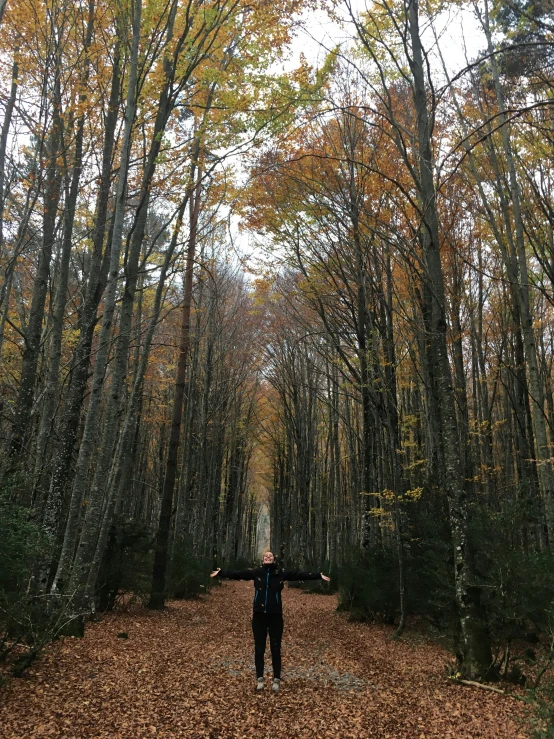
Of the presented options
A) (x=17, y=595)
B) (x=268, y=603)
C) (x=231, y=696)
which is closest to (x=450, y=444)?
(x=268, y=603)

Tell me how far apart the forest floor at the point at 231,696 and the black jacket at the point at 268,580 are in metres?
0.74

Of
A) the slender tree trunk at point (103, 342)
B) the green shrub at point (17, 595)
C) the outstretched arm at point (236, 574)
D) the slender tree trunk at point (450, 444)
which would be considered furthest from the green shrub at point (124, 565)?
the slender tree trunk at point (450, 444)

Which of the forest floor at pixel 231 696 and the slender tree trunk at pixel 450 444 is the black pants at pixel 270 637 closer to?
the forest floor at pixel 231 696

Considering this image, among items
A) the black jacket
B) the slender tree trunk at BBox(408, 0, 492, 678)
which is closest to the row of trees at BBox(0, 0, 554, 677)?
the slender tree trunk at BBox(408, 0, 492, 678)


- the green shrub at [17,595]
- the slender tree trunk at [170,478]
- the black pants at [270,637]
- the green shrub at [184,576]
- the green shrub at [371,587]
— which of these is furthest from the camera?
the green shrub at [184,576]

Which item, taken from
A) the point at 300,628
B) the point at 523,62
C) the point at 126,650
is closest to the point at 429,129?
the point at 523,62

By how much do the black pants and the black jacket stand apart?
8cm

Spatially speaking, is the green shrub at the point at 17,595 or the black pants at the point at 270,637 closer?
the green shrub at the point at 17,595

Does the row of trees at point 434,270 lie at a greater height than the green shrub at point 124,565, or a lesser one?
greater

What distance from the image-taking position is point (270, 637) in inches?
180

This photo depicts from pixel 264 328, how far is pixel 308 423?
4.31m

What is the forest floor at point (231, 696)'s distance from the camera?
11.2 feet

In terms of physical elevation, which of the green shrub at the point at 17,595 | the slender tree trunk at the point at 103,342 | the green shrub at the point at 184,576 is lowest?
the green shrub at the point at 184,576

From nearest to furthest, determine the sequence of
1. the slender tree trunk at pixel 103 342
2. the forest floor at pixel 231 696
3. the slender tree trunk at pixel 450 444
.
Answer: the forest floor at pixel 231 696, the slender tree trunk at pixel 450 444, the slender tree trunk at pixel 103 342
